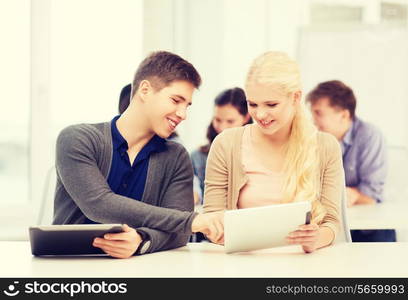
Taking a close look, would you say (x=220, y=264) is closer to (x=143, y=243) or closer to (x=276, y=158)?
(x=143, y=243)

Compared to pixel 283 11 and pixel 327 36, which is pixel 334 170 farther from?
pixel 283 11

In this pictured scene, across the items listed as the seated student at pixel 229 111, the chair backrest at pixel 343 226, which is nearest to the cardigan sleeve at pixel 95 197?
the chair backrest at pixel 343 226

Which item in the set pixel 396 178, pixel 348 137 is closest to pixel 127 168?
pixel 348 137

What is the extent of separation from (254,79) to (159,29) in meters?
3.01

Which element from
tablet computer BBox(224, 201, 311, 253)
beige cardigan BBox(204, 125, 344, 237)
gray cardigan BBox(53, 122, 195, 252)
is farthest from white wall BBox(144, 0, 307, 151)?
tablet computer BBox(224, 201, 311, 253)

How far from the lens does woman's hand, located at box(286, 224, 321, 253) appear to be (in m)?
1.94

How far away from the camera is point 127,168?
219cm

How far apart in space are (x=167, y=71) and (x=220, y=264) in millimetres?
666

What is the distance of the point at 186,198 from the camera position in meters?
2.22

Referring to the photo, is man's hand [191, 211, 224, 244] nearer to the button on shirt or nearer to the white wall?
the button on shirt

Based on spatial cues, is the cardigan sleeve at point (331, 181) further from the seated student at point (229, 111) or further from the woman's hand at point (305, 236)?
the seated student at point (229, 111)

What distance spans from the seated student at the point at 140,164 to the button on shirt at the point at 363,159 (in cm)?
196

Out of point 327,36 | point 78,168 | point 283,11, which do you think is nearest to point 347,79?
point 327,36

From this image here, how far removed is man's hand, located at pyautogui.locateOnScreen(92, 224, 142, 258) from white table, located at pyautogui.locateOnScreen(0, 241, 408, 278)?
0.02m
